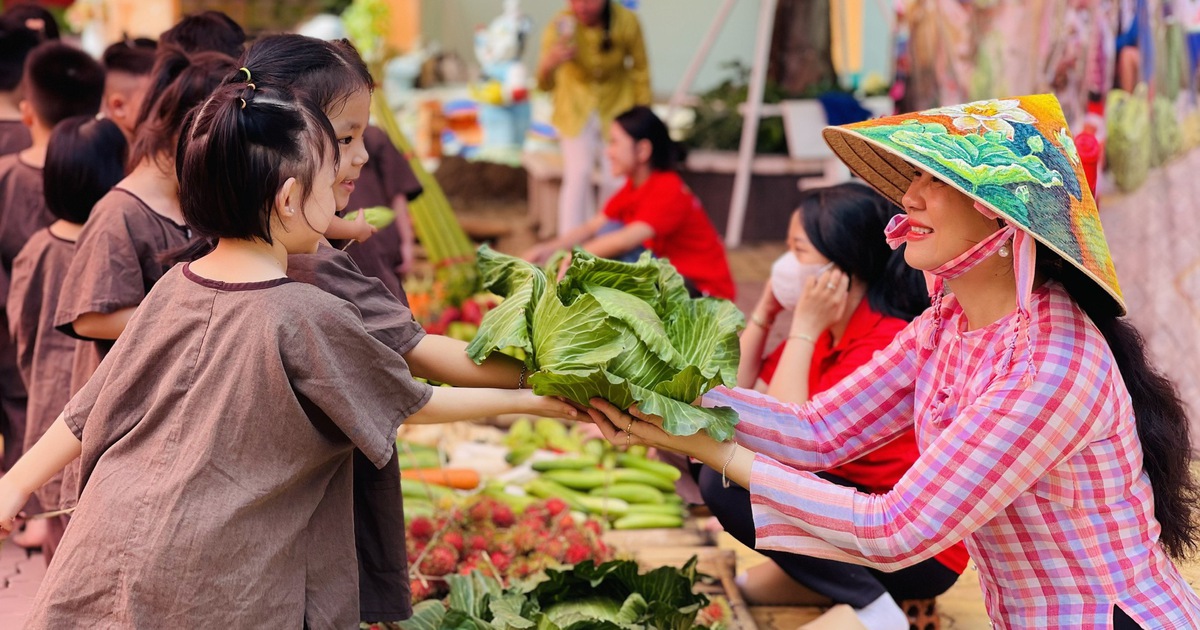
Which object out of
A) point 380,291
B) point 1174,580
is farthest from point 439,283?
point 1174,580

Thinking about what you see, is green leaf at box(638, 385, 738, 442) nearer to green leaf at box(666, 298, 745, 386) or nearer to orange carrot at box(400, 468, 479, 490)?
green leaf at box(666, 298, 745, 386)

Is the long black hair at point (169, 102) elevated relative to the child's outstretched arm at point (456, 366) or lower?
elevated

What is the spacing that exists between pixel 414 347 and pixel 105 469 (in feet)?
2.08

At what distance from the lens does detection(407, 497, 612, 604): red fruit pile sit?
373 cm

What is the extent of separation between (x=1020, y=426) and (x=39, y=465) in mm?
1860

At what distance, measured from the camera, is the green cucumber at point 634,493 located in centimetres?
464

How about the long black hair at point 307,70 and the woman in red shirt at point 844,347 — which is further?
the woman in red shirt at point 844,347

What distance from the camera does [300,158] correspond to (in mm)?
2205

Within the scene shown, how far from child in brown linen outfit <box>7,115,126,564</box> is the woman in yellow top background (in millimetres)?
5082

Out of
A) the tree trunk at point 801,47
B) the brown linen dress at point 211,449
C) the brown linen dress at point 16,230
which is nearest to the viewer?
the brown linen dress at point 211,449

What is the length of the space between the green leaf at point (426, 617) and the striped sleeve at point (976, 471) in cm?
122

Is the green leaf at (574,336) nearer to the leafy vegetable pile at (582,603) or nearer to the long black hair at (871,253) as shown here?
the leafy vegetable pile at (582,603)

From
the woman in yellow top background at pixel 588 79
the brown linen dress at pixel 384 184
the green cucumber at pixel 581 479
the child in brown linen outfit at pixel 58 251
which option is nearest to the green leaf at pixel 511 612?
the child in brown linen outfit at pixel 58 251

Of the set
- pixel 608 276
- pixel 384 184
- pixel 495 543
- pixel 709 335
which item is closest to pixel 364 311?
pixel 608 276
